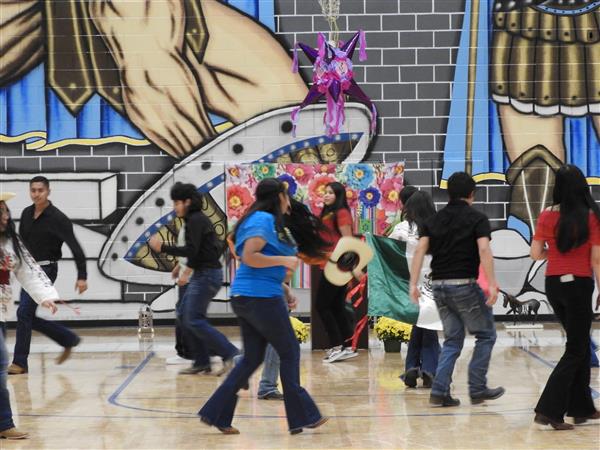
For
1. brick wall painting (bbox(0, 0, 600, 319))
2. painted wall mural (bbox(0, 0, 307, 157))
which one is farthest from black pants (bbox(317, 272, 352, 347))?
painted wall mural (bbox(0, 0, 307, 157))

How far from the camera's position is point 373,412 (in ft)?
27.6

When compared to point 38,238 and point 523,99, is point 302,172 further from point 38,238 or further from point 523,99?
point 38,238

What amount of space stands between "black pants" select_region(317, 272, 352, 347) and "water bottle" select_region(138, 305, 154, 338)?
11.5 feet

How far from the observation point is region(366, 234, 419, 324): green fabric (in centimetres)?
1093

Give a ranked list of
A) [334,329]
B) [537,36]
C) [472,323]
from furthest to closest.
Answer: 1. [537,36]
2. [334,329]
3. [472,323]

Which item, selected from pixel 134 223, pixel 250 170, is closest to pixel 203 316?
pixel 250 170

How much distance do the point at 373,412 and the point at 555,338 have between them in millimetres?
5431

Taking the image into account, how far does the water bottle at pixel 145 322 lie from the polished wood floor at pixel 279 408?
5.86ft

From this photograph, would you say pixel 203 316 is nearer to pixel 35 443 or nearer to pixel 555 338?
pixel 35 443

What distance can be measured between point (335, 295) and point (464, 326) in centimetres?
283

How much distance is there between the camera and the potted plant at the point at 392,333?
39.5 ft

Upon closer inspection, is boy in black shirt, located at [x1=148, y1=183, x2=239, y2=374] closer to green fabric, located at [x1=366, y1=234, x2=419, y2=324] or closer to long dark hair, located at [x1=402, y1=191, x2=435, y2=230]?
Result: long dark hair, located at [x1=402, y1=191, x2=435, y2=230]

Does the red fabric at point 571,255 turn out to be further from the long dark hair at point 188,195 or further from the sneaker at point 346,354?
the sneaker at point 346,354

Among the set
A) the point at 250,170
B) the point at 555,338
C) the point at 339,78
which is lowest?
the point at 555,338
